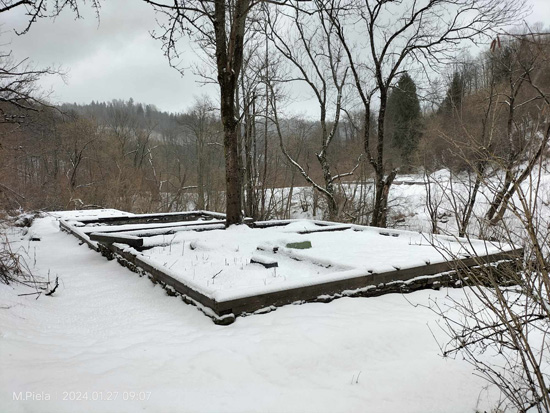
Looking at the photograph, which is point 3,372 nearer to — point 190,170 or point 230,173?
point 230,173

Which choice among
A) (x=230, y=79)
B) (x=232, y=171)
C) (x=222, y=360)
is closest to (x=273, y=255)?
(x=232, y=171)

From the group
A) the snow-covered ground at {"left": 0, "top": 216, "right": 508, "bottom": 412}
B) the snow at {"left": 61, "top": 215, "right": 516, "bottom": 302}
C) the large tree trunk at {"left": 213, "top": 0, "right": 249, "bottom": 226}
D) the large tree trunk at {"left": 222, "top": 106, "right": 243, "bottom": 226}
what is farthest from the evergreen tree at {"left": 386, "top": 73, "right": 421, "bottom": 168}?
the snow-covered ground at {"left": 0, "top": 216, "right": 508, "bottom": 412}

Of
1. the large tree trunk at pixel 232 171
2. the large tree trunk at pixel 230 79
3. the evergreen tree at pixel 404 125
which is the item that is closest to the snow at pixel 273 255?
the large tree trunk at pixel 232 171

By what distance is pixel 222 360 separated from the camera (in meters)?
2.88

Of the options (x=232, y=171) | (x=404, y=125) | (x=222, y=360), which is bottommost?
(x=222, y=360)

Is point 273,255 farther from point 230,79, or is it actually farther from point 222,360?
point 230,79

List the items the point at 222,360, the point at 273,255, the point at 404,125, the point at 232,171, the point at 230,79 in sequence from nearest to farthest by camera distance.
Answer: the point at 222,360
the point at 273,255
the point at 230,79
the point at 232,171
the point at 404,125

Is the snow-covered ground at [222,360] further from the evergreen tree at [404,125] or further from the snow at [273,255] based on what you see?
the evergreen tree at [404,125]

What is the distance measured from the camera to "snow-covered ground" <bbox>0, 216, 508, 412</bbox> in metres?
2.34

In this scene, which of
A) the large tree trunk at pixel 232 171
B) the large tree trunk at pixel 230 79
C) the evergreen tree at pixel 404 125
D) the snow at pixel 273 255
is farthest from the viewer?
the evergreen tree at pixel 404 125

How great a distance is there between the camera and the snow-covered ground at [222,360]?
2.34m

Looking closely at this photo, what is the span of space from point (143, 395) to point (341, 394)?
1365 mm

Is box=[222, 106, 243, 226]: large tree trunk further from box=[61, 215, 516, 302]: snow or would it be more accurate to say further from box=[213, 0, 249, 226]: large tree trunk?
box=[61, 215, 516, 302]: snow

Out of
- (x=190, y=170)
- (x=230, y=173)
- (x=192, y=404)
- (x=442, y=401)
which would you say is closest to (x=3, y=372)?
(x=192, y=404)
